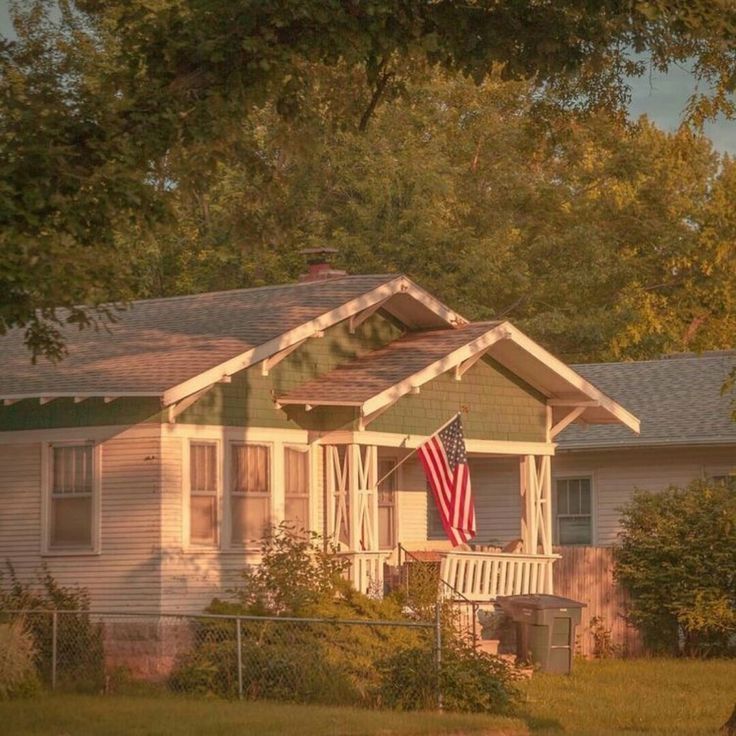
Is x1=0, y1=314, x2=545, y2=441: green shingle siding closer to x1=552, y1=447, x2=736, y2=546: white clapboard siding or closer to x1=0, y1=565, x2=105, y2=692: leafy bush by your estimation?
x1=0, y1=565, x2=105, y2=692: leafy bush

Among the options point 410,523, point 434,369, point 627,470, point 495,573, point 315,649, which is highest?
point 434,369

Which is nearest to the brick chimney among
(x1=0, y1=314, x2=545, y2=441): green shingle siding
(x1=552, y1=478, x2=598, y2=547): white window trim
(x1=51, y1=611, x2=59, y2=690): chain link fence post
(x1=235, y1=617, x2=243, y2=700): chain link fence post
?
(x1=0, y1=314, x2=545, y2=441): green shingle siding

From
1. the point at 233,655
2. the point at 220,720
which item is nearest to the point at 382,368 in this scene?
the point at 233,655

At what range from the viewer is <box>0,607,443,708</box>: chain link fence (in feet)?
70.4

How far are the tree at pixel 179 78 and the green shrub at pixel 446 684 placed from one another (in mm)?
5665

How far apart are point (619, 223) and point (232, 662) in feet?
113

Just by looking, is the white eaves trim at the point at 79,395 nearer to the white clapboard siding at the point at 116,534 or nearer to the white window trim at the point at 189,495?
the white clapboard siding at the point at 116,534

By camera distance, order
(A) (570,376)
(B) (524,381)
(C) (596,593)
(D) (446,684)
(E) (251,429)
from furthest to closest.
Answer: (C) (596,593) < (B) (524,381) < (A) (570,376) < (E) (251,429) < (D) (446,684)

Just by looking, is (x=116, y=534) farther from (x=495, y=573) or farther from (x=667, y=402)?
(x=667, y=402)

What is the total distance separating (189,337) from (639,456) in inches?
422

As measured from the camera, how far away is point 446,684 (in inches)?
810

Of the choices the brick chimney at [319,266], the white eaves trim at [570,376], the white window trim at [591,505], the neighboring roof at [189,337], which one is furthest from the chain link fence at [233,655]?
the white window trim at [591,505]

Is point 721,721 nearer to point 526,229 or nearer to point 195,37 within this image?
point 195,37

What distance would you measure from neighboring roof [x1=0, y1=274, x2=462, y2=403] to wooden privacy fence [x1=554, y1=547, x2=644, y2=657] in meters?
4.96
